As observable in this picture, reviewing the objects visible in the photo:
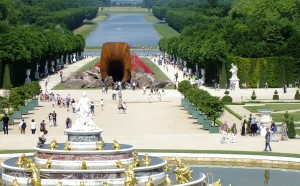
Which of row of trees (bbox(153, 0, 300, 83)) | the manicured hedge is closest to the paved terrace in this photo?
the manicured hedge

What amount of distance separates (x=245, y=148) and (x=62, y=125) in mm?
17293

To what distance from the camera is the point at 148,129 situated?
216ft

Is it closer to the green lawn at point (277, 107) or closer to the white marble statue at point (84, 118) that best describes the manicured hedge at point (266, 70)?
the green lawn at point (277, 107)

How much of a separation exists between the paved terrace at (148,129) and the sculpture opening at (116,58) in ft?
40.6

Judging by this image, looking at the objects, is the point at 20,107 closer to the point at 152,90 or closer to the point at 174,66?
the point at 152,90

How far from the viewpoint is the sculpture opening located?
108688 millimetres

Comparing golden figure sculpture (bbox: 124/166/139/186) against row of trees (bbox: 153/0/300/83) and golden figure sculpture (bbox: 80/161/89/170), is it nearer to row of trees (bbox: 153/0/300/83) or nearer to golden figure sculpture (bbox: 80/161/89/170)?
golden figure sculpture (bbox: 80/161/89/170)

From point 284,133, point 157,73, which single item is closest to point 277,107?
point 284,133

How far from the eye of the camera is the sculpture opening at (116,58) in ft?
357

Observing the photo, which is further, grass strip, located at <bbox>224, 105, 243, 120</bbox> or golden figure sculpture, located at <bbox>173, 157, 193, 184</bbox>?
grass strip, located at <bbox>224, 105, 243, 120</bbox>

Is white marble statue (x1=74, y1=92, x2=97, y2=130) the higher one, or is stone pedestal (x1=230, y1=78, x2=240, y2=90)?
white marble statue (x1=74, y1=92, x2=97, y2=130)

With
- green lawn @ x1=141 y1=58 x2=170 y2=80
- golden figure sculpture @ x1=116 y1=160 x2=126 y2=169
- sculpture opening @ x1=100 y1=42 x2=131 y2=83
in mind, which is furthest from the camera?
green lawn @ x1=141 y1=58 x2=170 y2=80

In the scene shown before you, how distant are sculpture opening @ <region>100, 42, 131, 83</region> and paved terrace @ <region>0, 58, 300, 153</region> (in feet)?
40.6

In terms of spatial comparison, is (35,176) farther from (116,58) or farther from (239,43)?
(239,43)
